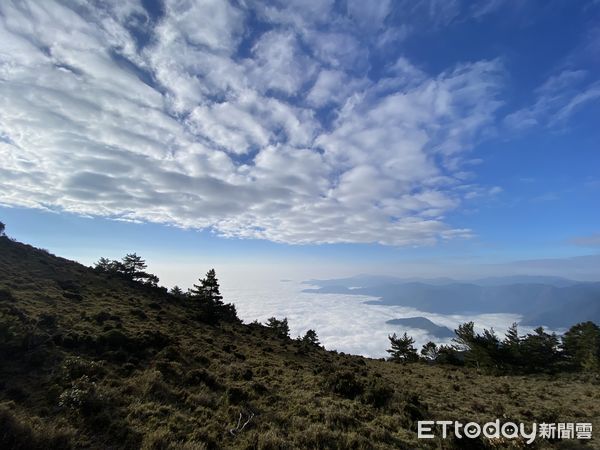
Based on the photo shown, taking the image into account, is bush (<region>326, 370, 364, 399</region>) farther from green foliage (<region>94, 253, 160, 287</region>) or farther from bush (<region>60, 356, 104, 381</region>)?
green foliage (<region>94, 253, 160, 287</region>)

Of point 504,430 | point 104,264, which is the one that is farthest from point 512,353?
point 104,264

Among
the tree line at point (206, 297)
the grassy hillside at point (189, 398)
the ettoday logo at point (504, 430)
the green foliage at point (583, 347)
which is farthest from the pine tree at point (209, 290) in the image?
the green foliage at point (583, 347)

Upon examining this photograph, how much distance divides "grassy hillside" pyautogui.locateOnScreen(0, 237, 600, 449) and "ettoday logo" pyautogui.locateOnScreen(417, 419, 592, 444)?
50cm

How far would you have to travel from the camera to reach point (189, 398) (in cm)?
1154

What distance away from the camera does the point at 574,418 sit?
1402 centimetres

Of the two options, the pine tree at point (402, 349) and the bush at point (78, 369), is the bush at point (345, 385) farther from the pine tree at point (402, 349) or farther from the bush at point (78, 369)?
the pine tree at point (402, 349)

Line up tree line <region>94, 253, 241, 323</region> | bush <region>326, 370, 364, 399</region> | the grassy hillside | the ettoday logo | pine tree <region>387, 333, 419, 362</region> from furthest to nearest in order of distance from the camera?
1. pine tree <region>387, 333, 419, 362</region>
2. tree line <region>94, 253, 241, 323</region>
3. bush <region>326, 370, 364, 399</region>
4. the ettoday logo
5. the grassy hillside

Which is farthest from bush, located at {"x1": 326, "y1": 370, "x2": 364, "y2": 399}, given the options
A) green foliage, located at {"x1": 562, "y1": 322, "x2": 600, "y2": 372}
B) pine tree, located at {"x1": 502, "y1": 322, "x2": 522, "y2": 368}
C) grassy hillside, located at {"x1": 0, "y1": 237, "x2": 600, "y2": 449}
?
green foliage, located at {"x1": 562, "y1": 322, "x2": 600, "y2": 372}

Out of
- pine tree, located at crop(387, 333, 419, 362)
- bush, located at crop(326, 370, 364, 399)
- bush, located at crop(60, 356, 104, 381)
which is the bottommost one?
pine tree, located at crop(387, 333, 419, 362)

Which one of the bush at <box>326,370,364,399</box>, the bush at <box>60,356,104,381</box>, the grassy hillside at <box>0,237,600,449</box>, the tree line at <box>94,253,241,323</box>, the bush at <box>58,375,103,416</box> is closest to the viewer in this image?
the grassy hillside at <box>0,237,600,449</box>

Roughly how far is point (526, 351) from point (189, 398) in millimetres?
48556

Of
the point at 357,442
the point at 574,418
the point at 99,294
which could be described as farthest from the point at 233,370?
the point at 99,294

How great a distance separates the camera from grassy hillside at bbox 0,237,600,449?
28.2ft

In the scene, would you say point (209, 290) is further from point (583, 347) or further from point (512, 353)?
point (583, 347)
